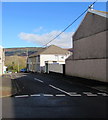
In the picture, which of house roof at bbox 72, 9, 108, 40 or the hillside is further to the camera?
the hillside

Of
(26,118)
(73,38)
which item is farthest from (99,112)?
(73,38)

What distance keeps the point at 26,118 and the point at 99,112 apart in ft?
9.77

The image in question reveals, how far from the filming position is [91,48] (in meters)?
23.5

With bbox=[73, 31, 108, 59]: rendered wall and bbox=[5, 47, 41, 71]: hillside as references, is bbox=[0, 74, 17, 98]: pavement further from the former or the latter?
bbox=[5, 47, 41, 71]: hillside

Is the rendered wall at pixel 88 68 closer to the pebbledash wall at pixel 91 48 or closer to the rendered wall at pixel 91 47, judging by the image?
the pebbledash wall at pixel 91 48

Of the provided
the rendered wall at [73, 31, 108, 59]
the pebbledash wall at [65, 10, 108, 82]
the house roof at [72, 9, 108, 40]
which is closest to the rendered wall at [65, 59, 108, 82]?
the pebbledash wall at [65, 10, 108, 82]

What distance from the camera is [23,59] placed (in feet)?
331

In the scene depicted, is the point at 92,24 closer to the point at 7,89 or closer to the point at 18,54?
the point at 7,89

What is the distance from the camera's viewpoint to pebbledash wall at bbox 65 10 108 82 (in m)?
20.5

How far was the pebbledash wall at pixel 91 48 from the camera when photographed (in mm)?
20547

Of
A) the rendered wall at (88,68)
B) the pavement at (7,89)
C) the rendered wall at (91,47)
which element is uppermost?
the rendered wall at (91,47)

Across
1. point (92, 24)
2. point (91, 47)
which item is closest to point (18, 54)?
point (91, 47)

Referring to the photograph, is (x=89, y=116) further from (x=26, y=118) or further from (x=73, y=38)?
(x=73, y=38)

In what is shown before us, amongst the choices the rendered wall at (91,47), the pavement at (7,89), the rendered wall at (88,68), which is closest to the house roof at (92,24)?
the rendered wall at (91,47)
